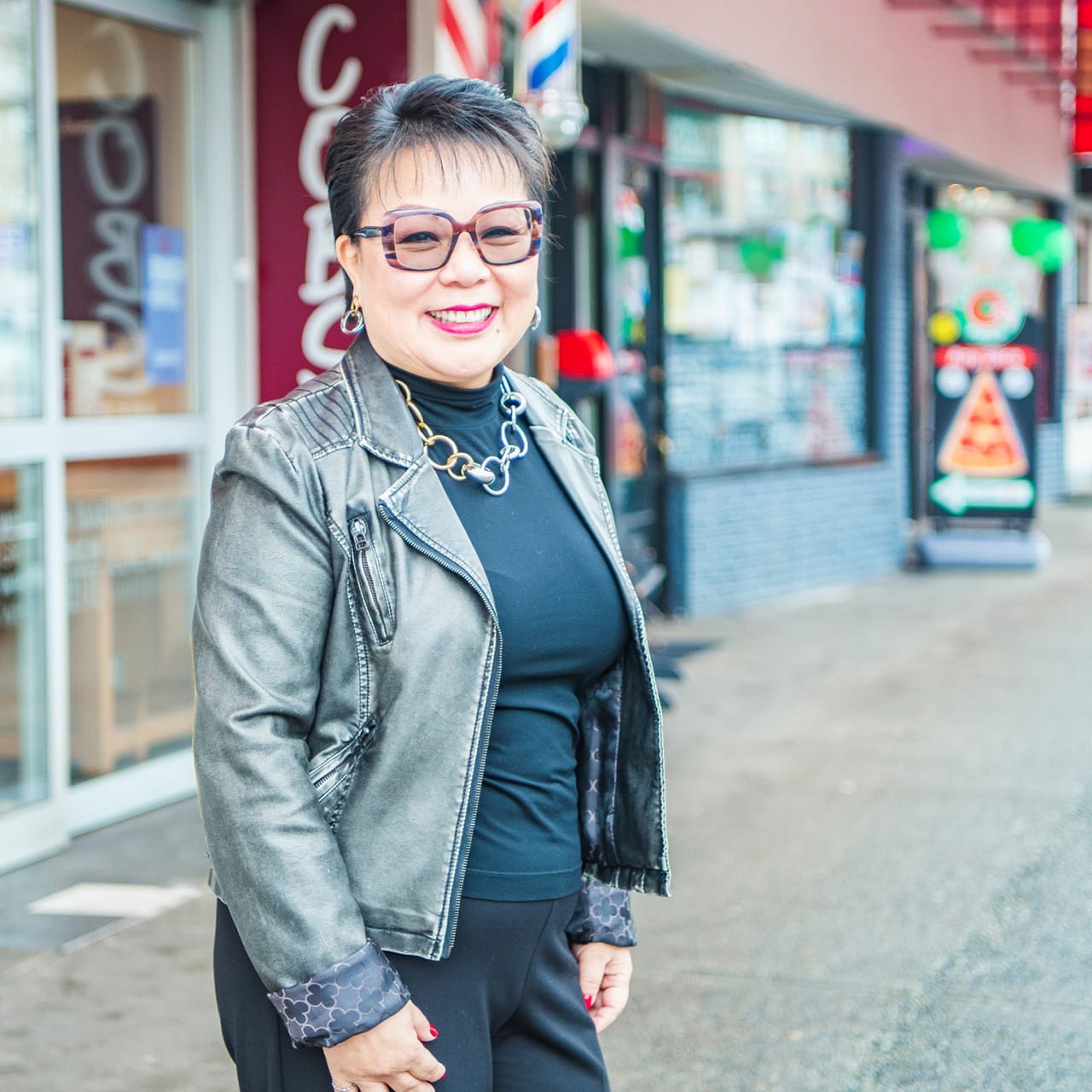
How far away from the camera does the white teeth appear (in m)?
1.92

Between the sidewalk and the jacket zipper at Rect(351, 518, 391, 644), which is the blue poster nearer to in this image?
the sidewalk

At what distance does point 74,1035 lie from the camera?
380 cm

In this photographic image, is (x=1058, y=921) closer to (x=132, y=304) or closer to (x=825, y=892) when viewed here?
(x=825, y=892)

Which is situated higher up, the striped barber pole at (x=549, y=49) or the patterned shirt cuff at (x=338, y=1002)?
→ the striped barber pole at (x=549, y=49)

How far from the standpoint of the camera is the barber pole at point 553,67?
240 inches

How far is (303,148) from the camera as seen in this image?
5.57m

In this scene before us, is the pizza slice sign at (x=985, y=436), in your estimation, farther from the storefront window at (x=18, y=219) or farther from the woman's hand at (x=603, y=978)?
the woman's hand at (x=603, y=978)

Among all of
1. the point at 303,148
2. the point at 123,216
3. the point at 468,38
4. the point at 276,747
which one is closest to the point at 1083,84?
the point at 468,38

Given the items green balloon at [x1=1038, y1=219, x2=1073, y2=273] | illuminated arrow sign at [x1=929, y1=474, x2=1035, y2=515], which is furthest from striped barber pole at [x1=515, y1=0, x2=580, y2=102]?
green balloon at [x1=1038, y1=219, x2=1073, y2=273]

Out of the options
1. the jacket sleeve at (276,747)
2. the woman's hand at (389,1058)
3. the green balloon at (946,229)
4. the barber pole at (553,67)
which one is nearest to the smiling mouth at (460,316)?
the jacket sleeve at (276,747)

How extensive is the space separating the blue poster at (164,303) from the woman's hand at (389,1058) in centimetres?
415

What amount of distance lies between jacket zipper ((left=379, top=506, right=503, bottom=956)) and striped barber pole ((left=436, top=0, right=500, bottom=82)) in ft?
12.3

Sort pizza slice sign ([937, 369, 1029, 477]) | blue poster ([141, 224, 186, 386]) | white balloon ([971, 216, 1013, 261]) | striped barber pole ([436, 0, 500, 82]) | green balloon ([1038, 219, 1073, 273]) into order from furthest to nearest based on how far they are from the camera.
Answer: green balloon ([1038, 219, 1073, 273])
white balloon ([971, 216, 1013, 261])
pizza slice sign ([937, 369, 1029, 477])
blue poster ([141, 224, 186, 386])
striped barber pole ([436, 0, 500, 82])

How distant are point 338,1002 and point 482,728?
1.08 ft
